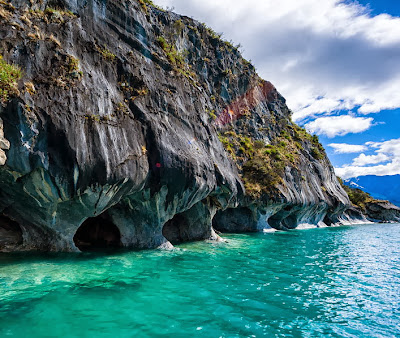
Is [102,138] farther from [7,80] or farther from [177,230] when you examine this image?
[177,230]

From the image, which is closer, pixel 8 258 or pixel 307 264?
pixel 8 258

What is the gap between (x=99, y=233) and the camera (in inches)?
924

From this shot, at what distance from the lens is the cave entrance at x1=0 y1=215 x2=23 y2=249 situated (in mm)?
16672

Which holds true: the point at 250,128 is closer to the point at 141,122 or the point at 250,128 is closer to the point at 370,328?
the point at 141,122

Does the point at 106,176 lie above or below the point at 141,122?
below

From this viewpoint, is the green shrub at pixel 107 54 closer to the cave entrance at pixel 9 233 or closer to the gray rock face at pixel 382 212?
the cave entrance at pixel 9 233

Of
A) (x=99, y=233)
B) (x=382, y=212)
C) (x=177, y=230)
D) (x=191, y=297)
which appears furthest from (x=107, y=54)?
(x=382, y=212)

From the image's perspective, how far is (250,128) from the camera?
47.4 m

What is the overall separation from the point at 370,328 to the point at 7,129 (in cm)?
1705

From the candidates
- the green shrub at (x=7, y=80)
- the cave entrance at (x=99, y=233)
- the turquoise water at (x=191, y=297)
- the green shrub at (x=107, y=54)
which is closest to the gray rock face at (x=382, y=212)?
the turquoise water at (x=191, y=297)

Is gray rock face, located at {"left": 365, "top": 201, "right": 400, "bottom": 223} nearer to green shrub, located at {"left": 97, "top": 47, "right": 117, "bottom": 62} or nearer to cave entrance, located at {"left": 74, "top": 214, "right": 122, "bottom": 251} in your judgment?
cave entrance, located at {"left": 74, "top": 214, "right": 122, "bottom": 251}

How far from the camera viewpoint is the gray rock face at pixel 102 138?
14328 mm

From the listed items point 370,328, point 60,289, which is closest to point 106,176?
point 60,289

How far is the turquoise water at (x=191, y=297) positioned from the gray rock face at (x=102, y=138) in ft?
9.64
